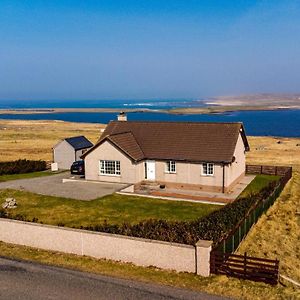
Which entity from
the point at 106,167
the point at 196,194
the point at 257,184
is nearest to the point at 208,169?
the point at 196,194

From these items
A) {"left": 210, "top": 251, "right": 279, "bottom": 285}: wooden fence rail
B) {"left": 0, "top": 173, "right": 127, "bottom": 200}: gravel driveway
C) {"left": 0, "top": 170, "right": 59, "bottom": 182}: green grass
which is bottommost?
{"left": 0, "top": 170, "right": 59, "bottom": 182}: green grass

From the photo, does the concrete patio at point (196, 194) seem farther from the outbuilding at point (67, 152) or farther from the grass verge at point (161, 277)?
the grass verge at point (161, 277)

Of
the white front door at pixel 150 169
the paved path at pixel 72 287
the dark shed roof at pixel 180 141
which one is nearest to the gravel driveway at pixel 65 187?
the white front door at pixel 150 169

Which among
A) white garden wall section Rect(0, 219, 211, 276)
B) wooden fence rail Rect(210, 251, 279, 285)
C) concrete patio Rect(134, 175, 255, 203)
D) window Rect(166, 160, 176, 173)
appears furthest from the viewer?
window Rect(166, 160, 176, 173)

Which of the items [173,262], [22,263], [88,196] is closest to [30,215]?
[88,196]

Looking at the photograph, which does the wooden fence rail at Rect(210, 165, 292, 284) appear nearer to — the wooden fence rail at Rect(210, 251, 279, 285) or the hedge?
the wooden fence rail at Rect(210, 251, 279, 285)

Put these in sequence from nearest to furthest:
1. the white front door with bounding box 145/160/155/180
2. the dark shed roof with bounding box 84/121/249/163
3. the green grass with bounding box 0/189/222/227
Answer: the green grass with bounding box 0/189/222/227 → the dark shed roof with bounding box 84/121/249/163 → the white front door with bounding box 145/160/155/180

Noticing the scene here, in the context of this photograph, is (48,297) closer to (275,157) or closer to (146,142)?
(146,142)

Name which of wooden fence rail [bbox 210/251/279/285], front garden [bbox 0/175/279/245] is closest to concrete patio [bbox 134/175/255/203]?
front garden [bbox 0/175/279/245]
